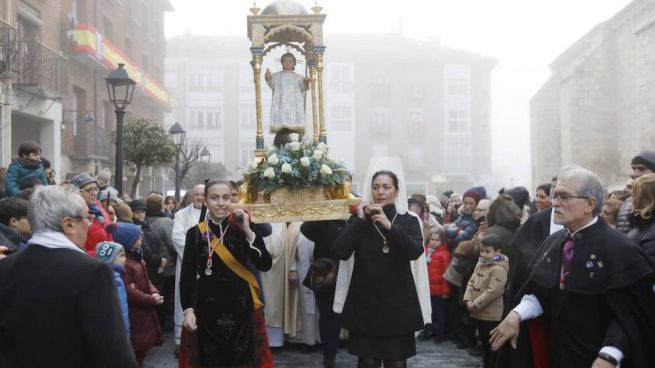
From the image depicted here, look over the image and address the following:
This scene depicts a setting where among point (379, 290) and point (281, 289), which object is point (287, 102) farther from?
point (379, 290)

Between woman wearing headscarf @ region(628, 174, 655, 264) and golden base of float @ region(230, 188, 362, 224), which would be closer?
woman wearing headscarf @ region(628, 174, 655, 264)

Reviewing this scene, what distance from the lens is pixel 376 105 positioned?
49.6 metres

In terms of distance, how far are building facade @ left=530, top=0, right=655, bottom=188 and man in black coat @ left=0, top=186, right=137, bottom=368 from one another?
77.2ft

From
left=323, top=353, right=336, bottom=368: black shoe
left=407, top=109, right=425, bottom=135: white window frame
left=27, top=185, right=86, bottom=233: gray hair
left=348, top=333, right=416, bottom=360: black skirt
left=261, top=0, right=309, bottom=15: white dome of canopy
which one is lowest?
left=323, top=353, right=336, bottom=368: black shoe

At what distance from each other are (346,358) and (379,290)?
2873 mm

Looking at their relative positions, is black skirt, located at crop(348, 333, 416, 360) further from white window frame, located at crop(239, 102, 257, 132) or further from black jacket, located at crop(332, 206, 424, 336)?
white window frame, located at crop(239, 102, 257, 132)

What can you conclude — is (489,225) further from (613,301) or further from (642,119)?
(642,119)

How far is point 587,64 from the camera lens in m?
27.4

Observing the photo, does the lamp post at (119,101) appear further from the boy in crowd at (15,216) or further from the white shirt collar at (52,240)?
the white shirt collar at (52,240)

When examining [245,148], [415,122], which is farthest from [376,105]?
[245,148]

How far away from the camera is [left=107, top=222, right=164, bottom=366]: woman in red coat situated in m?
5.93

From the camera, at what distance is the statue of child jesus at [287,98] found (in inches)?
321

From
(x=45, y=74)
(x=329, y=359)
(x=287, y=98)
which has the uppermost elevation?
(x=45, y=74)

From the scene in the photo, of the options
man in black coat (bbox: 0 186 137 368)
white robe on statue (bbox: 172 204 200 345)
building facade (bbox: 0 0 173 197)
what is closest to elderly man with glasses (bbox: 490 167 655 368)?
man in black coat (bbox: 0 186 137 368)
